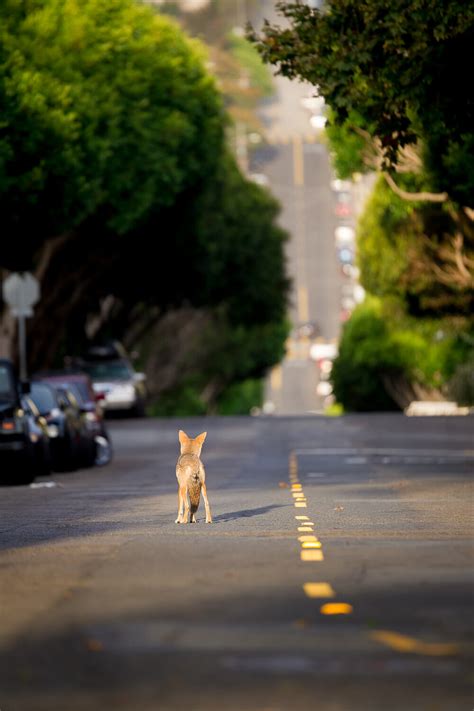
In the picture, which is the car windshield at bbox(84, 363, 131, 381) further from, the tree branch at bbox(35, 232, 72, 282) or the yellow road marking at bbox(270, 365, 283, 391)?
the yellow road marking at bbox(270, 365, 283, 391)

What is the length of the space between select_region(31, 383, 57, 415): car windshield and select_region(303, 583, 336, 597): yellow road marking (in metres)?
20.5

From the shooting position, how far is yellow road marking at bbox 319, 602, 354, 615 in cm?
1065

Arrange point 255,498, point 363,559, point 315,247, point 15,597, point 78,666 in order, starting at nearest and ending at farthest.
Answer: point 78,666, point 15,597, point 363,559, point 255,498, point 315,247

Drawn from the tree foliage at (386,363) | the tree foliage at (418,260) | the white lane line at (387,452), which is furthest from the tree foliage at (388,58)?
the tree foliage at (386,363)

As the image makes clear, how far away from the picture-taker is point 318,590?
38.7 ft

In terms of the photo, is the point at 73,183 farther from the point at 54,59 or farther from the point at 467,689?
the point at 467,689

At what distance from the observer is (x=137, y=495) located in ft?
77.8

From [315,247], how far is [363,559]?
149928 mm

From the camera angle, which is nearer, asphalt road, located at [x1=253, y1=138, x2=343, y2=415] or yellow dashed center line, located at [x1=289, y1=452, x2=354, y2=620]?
yellow dashed center line, located at [x1=289, y1=452, x2=354, y2=620]

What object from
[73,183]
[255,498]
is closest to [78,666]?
[255,498]

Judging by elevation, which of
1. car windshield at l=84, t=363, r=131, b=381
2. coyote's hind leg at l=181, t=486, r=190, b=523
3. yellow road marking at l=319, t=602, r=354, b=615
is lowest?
yellow road marking at l=319, t=602, r=354, b=615

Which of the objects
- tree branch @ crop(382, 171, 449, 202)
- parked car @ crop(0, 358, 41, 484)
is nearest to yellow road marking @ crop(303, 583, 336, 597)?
parked car @ crop(0, 358, 41, 484)

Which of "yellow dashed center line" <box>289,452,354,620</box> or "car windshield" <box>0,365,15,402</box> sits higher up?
"car windshield" <box>0,365,15,402</box>

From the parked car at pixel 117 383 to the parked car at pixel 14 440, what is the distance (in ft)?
89.8
